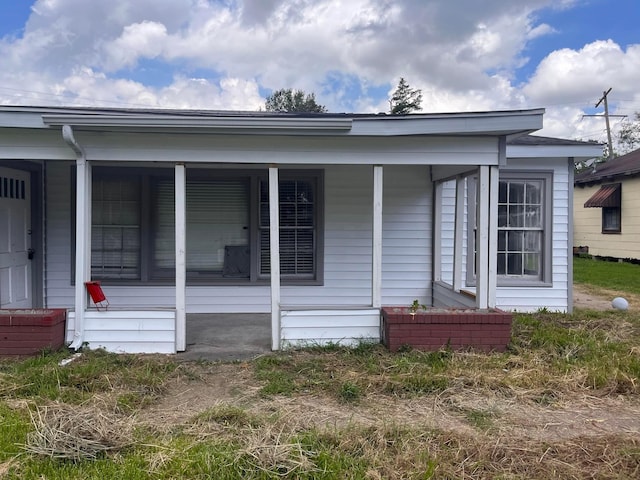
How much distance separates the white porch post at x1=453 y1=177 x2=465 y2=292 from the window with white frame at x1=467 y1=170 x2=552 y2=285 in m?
1.10

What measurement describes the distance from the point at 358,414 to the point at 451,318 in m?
1.94

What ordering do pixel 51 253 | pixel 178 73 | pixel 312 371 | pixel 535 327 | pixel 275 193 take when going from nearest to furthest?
pixel 312 371, pixel 275 193, pixel 535 327, pixel 51 253, pixel 178 73

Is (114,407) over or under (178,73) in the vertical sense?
under

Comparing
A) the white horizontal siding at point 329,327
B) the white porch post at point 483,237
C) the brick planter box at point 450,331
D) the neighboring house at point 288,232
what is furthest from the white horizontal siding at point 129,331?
the white porch post at point 483,237

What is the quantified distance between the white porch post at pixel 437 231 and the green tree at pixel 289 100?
3784cm

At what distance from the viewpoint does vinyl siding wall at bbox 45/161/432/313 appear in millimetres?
7188

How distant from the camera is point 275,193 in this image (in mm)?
5273

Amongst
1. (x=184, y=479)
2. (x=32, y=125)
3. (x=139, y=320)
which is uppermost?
(x=32, y=125)

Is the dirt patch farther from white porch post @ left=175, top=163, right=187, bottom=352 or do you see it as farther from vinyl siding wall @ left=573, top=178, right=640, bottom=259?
vinyl siding wall @ left=573, top=178, right=640, bottom=259

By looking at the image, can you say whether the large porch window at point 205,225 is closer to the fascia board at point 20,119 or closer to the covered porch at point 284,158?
the covered porch at point 284,158

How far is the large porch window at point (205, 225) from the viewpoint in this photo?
23.3ft

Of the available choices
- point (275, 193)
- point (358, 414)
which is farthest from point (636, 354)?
point (275, 193)

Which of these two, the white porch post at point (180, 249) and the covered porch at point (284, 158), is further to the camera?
the white porch post at point (180, 249)

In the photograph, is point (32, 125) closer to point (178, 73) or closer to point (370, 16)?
point (370, 16)
